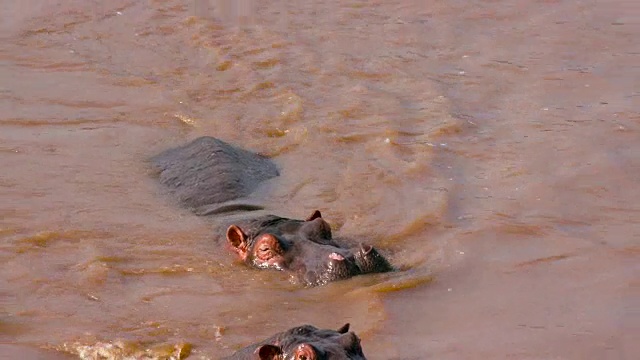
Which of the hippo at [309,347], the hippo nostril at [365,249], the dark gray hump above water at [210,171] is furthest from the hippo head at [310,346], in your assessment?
the dark gray hump above water at [210,171]

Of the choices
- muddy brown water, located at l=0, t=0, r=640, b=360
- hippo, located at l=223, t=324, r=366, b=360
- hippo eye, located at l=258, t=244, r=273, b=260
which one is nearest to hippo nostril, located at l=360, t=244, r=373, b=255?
muddy brown water, located at l=0, t=0, r=640, b=360

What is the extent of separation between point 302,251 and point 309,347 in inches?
96.2

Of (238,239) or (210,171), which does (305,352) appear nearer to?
(238,239)

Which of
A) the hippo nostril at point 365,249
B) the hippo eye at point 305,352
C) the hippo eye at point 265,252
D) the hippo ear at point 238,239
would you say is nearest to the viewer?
the hippo eye at point 305,352

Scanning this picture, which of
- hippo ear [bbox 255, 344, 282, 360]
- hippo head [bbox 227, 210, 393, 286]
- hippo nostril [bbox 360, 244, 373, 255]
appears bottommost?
hippo head [bbox 227, 210, 393, 286]

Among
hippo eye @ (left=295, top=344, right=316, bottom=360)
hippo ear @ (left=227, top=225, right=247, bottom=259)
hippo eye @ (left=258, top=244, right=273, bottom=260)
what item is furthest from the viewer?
hippo ear @ (left=227, top=225, right=247, bottom=259)

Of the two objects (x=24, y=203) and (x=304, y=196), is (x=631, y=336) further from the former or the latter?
(x=24, y=203)

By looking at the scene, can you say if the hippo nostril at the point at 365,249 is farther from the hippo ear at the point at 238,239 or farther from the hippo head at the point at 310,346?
the hippo head at the point at 310,346

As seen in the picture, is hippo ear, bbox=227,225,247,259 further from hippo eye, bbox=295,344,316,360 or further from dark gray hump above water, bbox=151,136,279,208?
hippo eye, bbox=295,344,316,360

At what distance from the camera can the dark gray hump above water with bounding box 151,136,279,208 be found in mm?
8680

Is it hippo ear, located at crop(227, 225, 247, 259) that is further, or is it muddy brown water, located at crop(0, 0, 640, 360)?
hippo ear, located at crop(227, 225, 247, 259)

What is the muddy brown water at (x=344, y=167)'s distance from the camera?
6.59 meters

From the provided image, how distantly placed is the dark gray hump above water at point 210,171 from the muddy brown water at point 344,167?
0.19m

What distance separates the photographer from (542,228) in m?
7.98
